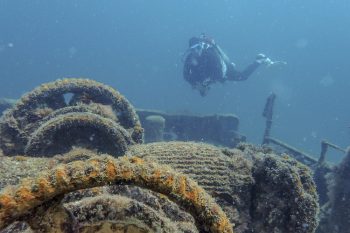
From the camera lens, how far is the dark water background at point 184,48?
81.3 m

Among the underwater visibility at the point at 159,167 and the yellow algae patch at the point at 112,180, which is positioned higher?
the yellow algae patch at the point at 112,180

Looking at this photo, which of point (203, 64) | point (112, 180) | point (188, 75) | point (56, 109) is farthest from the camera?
point (203, 64)

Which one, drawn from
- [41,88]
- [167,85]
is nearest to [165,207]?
[41,88]

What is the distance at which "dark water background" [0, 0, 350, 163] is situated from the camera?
81312 mm

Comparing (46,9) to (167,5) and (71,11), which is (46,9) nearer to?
(71,11)

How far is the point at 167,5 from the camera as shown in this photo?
7062 inches

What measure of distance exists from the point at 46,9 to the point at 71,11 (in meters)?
12.4

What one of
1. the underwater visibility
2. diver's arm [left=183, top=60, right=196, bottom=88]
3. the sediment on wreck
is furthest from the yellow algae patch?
diver's arm [left=183, top=60, right=196, bottom=88]

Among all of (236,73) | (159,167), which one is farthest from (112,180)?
(236,73)

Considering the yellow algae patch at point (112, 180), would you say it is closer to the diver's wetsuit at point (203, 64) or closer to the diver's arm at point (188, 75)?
the diver's wetsuit at point (203, 64)

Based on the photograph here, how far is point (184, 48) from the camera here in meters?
127

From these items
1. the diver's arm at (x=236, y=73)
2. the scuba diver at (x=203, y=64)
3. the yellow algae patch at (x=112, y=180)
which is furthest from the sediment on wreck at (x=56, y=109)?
the diver's arm at (x=236, y=73)

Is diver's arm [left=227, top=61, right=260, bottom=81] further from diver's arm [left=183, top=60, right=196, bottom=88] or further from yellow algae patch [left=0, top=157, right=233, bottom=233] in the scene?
yellow algae patch [left=0, top=157, right=233, bottom=233]

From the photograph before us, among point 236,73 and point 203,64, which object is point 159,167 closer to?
point 203,64
